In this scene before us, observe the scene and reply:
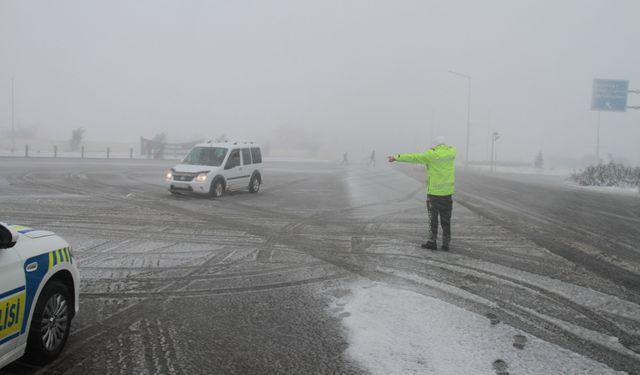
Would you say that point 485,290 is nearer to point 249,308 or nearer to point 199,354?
point 249,308

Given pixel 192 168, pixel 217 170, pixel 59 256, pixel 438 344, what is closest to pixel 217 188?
pixel 217 170

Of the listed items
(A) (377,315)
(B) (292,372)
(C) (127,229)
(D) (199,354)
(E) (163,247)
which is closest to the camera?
(B) (292,372)

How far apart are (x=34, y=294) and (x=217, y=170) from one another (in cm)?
1257

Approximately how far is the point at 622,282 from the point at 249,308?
4.72 m

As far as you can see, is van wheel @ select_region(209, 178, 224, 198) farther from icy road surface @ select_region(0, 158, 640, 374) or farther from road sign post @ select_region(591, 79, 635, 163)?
road sign post @ select_region(591, 79, 635, 163)

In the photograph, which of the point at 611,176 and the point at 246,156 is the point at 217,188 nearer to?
the point at 246,156

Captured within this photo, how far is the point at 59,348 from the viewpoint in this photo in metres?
3.92

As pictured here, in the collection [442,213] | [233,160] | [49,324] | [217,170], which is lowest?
[49,324]

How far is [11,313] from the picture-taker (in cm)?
332

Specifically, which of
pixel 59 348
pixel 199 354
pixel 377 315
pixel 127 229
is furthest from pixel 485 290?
pixel 127 229

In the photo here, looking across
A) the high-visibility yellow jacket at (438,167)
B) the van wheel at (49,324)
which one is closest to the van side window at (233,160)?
the high-visibility yellow jacket at (438,167)

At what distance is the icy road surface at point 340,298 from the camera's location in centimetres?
400

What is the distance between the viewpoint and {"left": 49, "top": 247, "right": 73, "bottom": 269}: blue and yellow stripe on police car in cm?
382

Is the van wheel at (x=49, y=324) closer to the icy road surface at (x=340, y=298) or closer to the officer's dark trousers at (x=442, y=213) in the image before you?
the icy road surface at (x=340, y=298)
